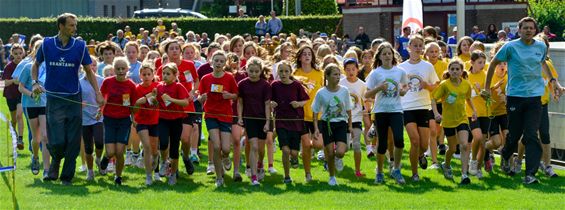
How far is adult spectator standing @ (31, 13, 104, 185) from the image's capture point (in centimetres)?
1441

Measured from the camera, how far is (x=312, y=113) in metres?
15.9

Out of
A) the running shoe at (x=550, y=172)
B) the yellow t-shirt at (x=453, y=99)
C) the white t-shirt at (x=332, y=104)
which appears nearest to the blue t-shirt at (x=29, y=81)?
the white t-shirt at (x=332, y=104)

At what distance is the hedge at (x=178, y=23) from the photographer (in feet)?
183

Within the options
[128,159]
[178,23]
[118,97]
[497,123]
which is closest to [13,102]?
[128,159]

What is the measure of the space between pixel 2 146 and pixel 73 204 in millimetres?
966

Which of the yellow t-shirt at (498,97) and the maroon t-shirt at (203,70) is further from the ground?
the maroon t-shirt at (203,70)

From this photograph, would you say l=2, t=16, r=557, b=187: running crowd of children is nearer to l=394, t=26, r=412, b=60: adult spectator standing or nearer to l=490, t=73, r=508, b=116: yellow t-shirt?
l=490, t=73, r=508, b=116: yellow t-shirt

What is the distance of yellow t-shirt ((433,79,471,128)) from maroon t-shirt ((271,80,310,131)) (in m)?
1.60

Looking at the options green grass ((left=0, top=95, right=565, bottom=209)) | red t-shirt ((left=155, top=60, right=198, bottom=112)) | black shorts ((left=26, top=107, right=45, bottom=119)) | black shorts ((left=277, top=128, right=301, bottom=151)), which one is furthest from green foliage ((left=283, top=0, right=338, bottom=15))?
black shorts ((left=277, top=128, right=301, bottom=151))

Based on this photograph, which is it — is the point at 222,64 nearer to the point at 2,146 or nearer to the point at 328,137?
the point at 328,137

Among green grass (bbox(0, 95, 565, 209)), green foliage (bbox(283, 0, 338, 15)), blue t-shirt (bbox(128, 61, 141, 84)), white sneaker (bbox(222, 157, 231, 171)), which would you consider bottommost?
green grass (bbox(0, 95, 565, 209))

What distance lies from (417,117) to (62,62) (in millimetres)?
4283

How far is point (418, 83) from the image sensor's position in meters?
15.6

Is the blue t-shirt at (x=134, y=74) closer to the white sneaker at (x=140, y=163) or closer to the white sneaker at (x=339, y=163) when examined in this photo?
the white sneaker at (x=140, y=163)
